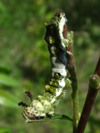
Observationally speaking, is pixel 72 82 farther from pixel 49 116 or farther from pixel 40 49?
pixel 40 49

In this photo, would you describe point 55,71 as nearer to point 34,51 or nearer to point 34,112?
point 34,112

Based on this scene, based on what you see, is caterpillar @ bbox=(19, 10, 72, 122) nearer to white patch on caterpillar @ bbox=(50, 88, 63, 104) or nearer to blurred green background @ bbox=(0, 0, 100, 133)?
white patch on caterpillar @ bbox=(50, 88, 63, 104)

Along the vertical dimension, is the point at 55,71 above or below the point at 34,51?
below

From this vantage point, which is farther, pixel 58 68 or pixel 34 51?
pixel 34 51

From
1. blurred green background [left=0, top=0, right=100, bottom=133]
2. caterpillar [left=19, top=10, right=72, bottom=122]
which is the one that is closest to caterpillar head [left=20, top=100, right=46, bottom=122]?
caterpillar [left=19, top=10, right=72, bottom=122]

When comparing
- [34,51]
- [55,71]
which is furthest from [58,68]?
[34,51]

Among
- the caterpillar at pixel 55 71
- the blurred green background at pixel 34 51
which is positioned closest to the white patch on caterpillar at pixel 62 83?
the caterpillar at pixel 55 71

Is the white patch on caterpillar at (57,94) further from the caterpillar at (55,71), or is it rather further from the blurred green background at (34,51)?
the blurred green background at (34,51)

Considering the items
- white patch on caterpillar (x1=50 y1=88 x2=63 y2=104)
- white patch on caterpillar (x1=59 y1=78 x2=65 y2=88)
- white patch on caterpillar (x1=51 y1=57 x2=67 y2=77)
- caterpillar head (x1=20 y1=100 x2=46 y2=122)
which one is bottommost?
caterpillar head (x1=20 y1=100 x2=46 y2=122)

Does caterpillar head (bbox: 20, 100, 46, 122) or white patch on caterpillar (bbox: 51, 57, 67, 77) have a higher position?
white patch on caterpillar (bbox: 51, 57, 67, 77)
